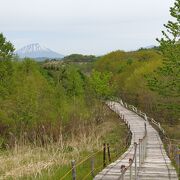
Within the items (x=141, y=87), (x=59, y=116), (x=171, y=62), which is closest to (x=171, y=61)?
(x=171, y=62)

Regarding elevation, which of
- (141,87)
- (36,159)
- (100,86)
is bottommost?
(36,159)

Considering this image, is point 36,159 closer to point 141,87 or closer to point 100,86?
point 141,87

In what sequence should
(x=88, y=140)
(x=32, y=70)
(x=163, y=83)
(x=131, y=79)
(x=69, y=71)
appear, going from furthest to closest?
1. (x=131, y=79)
2. (x=69, y=71)
3. (x=32, y=70)
4. (x=163, y=83)
5. (x=88, y=140)

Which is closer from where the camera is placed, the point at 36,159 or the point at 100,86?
the point at 36,159

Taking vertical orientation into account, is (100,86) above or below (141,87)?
above

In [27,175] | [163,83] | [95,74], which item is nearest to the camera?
[27,175]

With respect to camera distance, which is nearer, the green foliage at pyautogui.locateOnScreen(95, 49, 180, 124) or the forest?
the forest

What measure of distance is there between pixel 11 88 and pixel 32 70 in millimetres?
12337

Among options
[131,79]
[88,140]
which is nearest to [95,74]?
[131,79]

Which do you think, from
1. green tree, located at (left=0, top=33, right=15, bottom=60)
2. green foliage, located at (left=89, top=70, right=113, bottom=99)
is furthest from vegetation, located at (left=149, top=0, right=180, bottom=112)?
green foliage, located at (left=89, top=70, right=113, bottom=99)

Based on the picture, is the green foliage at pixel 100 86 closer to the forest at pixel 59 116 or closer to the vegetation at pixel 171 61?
the forest at pixel 59 116

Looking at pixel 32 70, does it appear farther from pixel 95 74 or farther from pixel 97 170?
pixel 97 170

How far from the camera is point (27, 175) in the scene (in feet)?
43.1

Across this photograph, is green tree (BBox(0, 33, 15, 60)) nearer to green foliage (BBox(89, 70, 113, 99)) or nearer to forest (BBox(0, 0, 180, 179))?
forest (BBox(0, 0, 180, 179))
